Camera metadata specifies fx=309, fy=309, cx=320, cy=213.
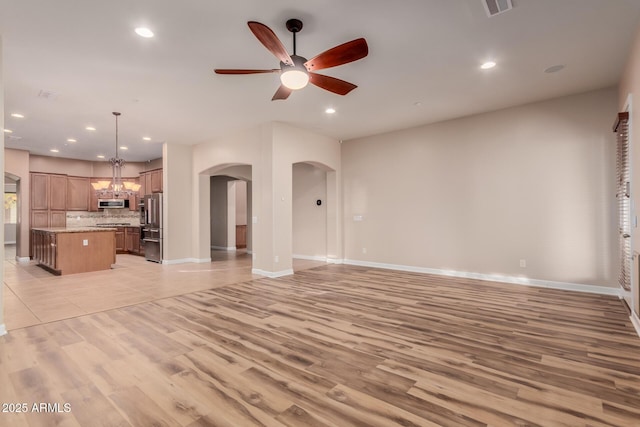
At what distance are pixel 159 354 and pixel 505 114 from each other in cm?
621

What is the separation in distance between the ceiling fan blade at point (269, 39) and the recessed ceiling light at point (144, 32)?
1.35m

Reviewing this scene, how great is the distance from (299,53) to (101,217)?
33.1ft

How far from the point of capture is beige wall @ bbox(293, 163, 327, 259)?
8180 mm

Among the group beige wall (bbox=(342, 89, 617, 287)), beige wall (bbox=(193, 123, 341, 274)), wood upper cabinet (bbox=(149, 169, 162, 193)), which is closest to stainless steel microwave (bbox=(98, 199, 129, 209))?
Answer: wood upper cabinet (bbox=(149, 169, 162, 193))

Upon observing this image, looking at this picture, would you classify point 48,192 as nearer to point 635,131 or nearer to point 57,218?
point 57,218

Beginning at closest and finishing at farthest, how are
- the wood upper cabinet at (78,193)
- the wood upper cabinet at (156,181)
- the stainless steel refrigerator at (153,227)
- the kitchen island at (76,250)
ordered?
1. the kitchen island at (76,250)
2. the stainless steel refrigerator at (153,227)
3. the wood upper cabinet at (156,181)
4. the wood upper cabinet at (78,193)

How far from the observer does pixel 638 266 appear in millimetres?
3137

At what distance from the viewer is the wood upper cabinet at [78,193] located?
375 inches

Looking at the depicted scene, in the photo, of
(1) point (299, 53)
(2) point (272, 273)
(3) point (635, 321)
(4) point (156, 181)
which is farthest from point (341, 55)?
(4) point (156, 181)

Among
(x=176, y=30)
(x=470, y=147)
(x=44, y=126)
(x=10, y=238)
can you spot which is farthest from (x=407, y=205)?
(x=10, y=238)

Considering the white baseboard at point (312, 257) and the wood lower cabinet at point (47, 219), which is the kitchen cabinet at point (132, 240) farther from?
the white baseboard at point (312, 257)

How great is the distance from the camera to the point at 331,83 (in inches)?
135

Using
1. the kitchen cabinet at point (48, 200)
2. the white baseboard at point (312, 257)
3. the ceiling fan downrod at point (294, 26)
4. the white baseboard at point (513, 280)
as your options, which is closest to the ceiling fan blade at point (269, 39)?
the ceiling fan downrod at point (294, 26)

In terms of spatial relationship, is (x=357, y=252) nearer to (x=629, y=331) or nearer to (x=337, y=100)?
(x=337, y=100)
